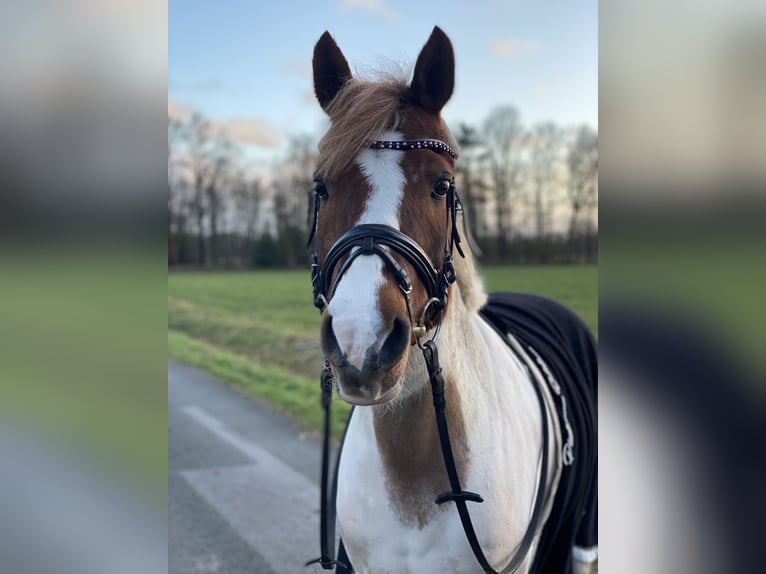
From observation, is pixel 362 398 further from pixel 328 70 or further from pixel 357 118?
pixel 328 70

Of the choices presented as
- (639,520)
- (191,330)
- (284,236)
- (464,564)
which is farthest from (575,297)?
(284,236)

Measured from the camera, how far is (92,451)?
0.92m

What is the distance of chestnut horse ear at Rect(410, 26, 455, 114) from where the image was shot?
71.8 inches

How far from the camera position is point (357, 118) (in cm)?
172

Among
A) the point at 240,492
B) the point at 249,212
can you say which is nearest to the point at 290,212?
the point at 249,212

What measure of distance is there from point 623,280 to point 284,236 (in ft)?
72.0

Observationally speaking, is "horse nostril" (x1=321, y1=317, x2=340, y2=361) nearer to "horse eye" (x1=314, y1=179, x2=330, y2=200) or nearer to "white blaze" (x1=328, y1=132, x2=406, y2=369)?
"white blaze" (x1=328, y1=132, x2=406, y2=369)

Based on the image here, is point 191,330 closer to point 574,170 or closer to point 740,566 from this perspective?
point 574,170

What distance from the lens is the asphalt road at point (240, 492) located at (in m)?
3.88

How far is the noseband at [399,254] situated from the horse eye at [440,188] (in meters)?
0.02

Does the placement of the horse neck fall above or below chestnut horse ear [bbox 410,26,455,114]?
below

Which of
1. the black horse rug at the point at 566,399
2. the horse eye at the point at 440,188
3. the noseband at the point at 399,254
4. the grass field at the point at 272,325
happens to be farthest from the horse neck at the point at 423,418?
the grass field at the point at 272,325

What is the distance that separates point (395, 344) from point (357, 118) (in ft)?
2.32

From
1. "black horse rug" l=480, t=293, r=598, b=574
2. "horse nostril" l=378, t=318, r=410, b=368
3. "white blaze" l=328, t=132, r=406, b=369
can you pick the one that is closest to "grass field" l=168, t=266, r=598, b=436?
"black horse rug" l=480, t=293, r=598, b=574
